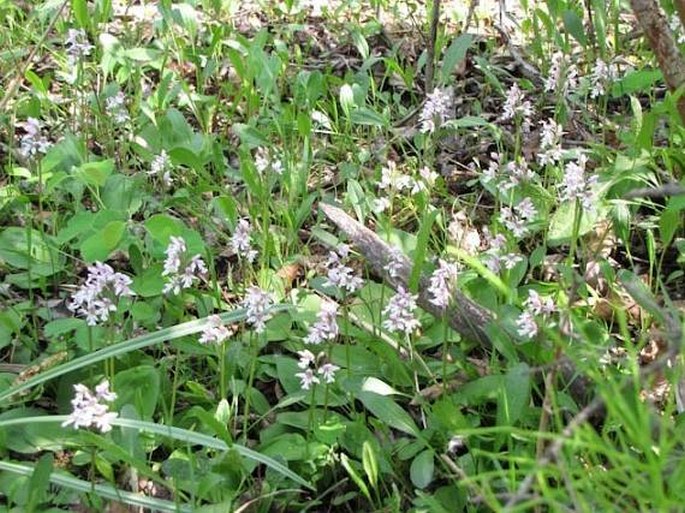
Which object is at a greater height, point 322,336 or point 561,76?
point 561,76

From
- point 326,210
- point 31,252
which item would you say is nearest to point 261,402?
point 326,210

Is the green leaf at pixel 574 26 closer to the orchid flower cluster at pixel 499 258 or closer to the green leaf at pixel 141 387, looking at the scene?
the orchid flower cluster at pixel 499 258

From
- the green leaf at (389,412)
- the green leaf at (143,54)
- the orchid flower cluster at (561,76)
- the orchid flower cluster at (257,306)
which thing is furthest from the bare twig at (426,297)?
the green leaf at (143,54)

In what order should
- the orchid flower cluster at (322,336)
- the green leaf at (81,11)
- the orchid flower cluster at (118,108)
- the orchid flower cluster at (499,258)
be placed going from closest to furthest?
the orchid flower cluster at (322,336) < the orchid flower cluster at (499,258) < the orchid flower cluster at (118,108) < the green leaf at (81,11)

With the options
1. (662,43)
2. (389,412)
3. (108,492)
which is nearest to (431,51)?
(662,43)

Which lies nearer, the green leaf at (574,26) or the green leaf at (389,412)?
the green leaf at (389,412)

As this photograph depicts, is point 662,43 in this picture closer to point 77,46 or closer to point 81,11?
point 77,46

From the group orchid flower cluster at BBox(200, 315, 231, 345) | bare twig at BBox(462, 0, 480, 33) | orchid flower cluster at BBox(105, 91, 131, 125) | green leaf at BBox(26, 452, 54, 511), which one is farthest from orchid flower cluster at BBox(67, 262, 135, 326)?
bare twig at BBox(462, 0, 480, 33)
